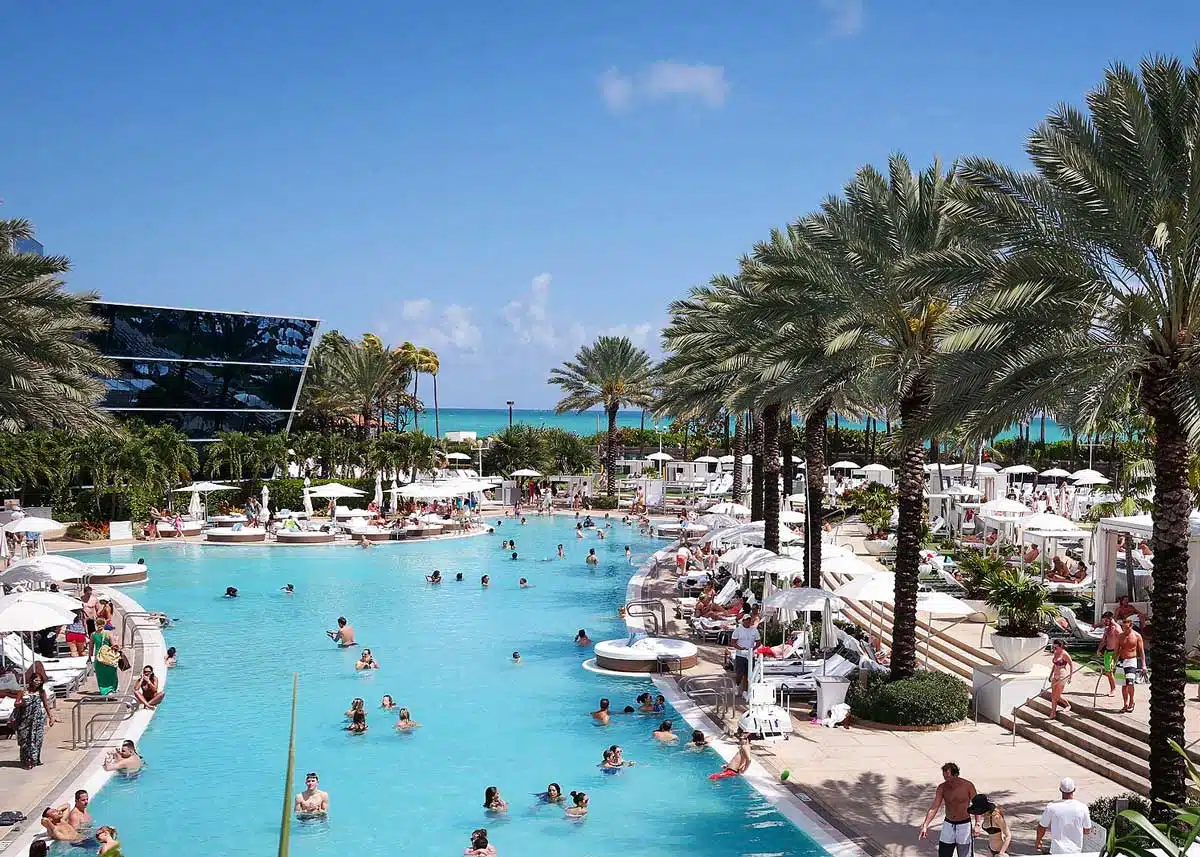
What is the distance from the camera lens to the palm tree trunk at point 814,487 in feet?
73.4

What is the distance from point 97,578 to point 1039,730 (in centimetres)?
2633

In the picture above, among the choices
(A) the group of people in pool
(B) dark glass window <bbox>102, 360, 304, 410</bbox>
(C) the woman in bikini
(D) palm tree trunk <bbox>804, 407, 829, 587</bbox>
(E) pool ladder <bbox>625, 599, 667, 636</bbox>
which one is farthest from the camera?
(B) dark glass window <bbox>102, 360, 304, 410</bbox>

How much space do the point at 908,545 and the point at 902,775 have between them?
12.3 ft

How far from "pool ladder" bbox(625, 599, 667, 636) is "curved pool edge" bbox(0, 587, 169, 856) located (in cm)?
1055

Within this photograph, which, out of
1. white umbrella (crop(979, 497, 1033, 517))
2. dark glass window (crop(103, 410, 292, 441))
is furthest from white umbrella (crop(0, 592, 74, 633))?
dark glass window (crop(103, 410, 292, 441))

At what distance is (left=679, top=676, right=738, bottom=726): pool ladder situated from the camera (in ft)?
58.1

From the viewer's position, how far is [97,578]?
3077 cm

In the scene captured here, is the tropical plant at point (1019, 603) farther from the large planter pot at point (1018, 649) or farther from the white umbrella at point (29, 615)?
the white umbrella at point (29, 615)

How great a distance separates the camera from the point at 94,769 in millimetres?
14594

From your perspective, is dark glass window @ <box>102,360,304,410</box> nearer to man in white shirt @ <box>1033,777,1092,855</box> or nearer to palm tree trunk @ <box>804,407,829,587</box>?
palm tree trunk @ <box>804,407,829,587</box>

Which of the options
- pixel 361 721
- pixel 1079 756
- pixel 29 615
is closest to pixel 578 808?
pixel 361 721

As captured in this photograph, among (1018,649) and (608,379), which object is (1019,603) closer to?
(1018,649)

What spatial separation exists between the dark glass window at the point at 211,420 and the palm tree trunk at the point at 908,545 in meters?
48.6

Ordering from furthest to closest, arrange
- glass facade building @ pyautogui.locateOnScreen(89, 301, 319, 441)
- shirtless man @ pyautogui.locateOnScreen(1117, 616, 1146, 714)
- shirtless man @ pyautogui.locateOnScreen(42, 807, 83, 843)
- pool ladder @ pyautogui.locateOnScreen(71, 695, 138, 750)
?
1. glass facade building @ pyautogui.locateOnScreen(89, 301, 319, 441)
2. shirtless man @ pyautogui.locateOnScreen(1117, 616, 1146, 714)
3. pool ladder @ pyautogui.locateOnScreen(71, 695, 138, 750)
4. shirtless man @ pyautogui.locateOnScreen(42, 807, 83, 843)
